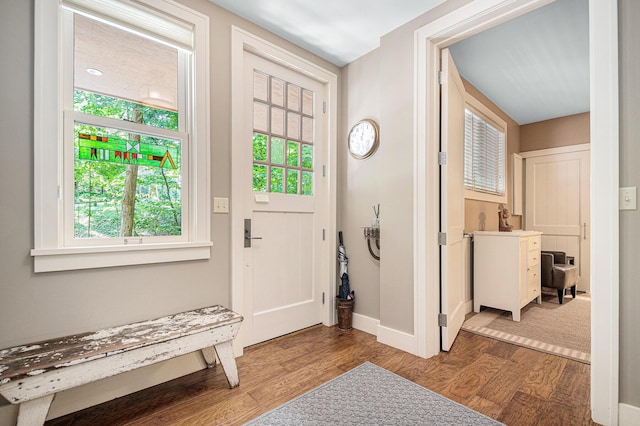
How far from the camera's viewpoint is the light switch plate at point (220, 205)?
2223 mm

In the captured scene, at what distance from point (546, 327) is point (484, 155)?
2.11 meters

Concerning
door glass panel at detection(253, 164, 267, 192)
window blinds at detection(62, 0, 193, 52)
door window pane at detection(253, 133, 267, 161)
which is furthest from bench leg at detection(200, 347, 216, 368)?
window blinds at detection(62, 0, 193, 52)

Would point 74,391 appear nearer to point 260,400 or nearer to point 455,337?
point 260,400

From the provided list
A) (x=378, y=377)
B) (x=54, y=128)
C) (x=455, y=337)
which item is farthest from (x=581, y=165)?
(x=54, y=128)

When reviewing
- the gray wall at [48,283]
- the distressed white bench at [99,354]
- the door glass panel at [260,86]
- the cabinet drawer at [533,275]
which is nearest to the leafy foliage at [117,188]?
the gray wall at [48,283]

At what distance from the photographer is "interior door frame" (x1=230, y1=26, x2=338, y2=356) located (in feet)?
7.57

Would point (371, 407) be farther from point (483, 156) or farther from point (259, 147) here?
point (483, 156)

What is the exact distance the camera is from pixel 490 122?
4078 mm

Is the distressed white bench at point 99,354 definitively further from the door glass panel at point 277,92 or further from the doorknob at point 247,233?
the door glass panel at point 277,92

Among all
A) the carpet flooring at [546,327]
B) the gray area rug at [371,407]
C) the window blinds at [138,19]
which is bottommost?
the carpet flooring at [546,327]

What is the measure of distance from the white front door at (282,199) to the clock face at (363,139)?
0.95 ft

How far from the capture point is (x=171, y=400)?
1785 mm

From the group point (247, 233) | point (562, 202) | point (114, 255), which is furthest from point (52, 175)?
point (562, 202)

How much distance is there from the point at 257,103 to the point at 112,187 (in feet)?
4.17
